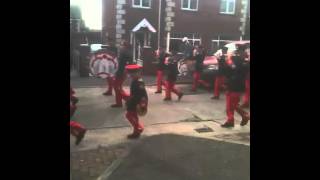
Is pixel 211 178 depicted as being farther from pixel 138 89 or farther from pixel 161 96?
pixel 161 96

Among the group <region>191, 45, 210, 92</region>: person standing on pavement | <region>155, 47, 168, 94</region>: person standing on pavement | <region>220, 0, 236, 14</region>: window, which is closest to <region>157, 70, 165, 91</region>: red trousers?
<region>155, 47, 168, 94</region>: person standing on pavement

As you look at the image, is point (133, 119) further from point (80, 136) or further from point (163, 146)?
point (80, 136)

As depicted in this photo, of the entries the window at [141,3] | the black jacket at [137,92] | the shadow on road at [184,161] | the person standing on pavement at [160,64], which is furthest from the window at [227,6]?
the shadow on road at [184,161]

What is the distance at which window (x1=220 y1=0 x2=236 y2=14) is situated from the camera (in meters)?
6.71

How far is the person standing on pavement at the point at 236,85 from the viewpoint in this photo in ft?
19.7

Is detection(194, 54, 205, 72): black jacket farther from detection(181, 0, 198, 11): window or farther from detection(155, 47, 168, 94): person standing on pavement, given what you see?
detection(181, 0, 198, 11): window

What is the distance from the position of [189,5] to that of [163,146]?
3.40 metres

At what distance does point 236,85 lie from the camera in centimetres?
600

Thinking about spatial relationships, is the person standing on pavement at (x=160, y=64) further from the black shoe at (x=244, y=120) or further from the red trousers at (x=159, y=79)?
the black shoe at (x=244, y=120)
